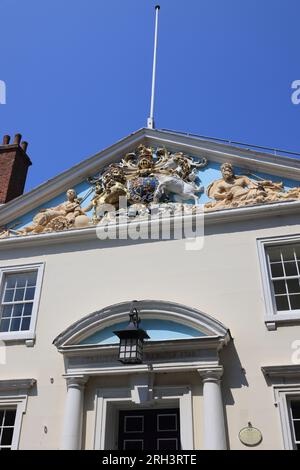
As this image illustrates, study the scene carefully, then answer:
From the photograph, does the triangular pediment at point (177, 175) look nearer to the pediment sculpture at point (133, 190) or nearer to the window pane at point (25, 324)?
the pediment sculpture at point (133, 190)

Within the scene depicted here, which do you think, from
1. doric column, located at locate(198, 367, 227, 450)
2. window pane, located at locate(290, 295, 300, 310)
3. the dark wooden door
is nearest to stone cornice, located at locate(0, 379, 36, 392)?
the dark wooden door

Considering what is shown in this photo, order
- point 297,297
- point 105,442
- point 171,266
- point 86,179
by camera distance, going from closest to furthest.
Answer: point 105,442 → point 297,297 → point 171,266 → point 86,179

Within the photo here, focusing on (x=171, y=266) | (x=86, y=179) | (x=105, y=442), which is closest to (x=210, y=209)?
(x=171, y=266)

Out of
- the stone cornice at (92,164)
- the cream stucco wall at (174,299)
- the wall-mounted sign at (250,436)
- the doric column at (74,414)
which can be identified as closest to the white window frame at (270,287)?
the cream stucco wall at (174,299)

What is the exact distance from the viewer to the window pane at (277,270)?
30.7ft

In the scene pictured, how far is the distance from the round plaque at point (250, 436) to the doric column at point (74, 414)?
2972 mm

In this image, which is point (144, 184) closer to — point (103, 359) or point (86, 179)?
point (86, 179)

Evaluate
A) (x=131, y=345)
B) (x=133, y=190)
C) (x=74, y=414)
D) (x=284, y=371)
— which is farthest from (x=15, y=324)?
(x=284, y=371)

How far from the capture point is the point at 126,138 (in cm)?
1227

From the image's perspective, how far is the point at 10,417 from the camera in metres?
9.37

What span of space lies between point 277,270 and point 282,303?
28.6 inches

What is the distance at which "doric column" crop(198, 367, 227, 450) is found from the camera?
7.77 m

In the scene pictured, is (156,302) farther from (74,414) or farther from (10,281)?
(10,281)
